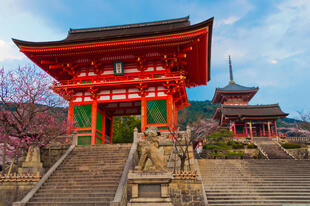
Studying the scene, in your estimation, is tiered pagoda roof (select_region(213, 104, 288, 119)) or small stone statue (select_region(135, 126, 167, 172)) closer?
small stone statue (select_region(135, 126, 167, 172))

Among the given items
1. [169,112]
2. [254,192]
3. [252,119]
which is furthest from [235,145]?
[254,192]

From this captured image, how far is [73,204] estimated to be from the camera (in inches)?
383

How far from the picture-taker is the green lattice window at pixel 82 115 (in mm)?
17312

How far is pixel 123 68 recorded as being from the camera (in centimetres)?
1809

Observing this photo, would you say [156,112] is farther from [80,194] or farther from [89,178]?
[80,194]

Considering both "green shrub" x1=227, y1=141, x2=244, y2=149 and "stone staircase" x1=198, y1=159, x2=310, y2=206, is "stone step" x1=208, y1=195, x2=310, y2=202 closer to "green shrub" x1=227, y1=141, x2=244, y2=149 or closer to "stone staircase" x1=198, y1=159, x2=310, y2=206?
"stone staircase" x1=198, y1=159, x2=310, y2=206

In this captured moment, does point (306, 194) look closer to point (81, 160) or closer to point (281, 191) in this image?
point (281, 191)

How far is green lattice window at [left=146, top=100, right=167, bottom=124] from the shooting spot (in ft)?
54.4

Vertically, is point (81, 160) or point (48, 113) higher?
point (48, 113)

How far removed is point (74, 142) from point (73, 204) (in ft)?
21.2

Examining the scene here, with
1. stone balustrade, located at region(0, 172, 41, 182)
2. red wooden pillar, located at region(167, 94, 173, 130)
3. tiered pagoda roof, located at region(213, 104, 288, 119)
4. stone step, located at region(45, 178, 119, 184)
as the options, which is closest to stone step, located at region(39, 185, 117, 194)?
stone step, located at region(45, 178, 119, 184)

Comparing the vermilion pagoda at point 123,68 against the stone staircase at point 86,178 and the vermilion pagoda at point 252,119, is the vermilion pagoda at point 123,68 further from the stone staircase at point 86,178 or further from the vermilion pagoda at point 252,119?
the vermilion pagoda at point 252,119

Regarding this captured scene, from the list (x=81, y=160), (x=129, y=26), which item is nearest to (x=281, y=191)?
(x=81, y=160)

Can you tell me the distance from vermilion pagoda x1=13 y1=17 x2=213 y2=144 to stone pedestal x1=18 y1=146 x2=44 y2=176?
13.1 ft
